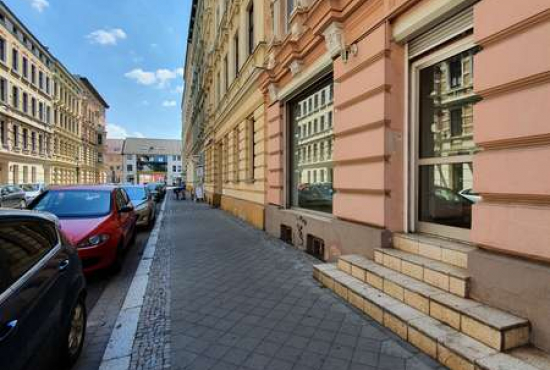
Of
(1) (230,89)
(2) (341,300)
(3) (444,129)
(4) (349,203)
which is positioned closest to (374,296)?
(2) (341,300)

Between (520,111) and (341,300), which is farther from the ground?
(520,111)

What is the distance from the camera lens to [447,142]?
447cm

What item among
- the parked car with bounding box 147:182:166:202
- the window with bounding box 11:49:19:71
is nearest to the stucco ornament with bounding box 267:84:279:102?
the parked car with bounding box 147:182:166:202

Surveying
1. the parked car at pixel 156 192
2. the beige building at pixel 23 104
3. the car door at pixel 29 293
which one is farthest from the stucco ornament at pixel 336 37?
the beige building at pixel 23 104

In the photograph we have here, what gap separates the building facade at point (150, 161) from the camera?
88.1 metres

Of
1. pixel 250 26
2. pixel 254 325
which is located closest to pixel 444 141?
pixel 254 325

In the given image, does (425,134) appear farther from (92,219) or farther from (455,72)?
(92,219)

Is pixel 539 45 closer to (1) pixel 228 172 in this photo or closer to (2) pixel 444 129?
(2) pixel 444 129

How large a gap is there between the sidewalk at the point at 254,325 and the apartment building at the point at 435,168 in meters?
0.33

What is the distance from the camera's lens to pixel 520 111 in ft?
9.71

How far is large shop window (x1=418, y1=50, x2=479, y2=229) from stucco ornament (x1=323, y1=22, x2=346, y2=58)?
4.98ft

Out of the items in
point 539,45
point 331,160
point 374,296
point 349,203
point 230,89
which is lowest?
point 374,296

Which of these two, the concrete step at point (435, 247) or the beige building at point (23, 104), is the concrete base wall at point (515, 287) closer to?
the concrete step at point (435, 247)

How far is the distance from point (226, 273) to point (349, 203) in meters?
2.33
